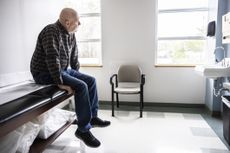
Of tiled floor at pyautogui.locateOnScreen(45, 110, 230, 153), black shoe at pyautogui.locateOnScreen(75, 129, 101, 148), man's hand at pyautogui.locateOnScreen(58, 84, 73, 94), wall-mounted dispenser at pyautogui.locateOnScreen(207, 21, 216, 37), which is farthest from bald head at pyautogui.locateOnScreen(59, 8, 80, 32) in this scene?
wall-mounted dispenser at pyautogui.locateOnScreen(207, 21, 216, 37)

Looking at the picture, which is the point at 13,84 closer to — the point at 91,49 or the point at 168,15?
the point at 91,49

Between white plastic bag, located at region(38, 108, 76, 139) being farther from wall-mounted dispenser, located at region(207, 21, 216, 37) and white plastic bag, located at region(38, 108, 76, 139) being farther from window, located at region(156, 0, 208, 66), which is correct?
A: wall-mounted dispenser, located at region(207, 21, 216, 37)

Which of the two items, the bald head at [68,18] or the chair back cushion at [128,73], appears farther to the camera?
the chair back cushion at [128,73]

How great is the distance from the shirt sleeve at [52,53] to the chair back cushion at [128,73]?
1.85m

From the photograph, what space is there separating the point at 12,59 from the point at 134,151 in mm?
1663

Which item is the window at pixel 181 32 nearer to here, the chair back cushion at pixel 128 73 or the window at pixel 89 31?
the chair back cushion at pixel 128 73

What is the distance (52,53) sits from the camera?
1.76 m

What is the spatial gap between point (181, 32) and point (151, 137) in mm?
2090

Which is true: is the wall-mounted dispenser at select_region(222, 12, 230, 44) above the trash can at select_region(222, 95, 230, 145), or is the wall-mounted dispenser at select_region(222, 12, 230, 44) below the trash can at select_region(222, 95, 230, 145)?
above

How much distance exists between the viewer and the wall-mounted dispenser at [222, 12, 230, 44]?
8.66 feet

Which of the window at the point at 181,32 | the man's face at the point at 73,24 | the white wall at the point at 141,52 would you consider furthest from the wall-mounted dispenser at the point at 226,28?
the man's face at the point at 73,24

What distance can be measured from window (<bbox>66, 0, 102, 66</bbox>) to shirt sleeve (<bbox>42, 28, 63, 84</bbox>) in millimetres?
2027

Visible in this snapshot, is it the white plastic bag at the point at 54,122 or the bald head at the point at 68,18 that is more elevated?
the bald head at the point at 68,18

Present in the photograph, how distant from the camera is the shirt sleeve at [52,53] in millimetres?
1763
